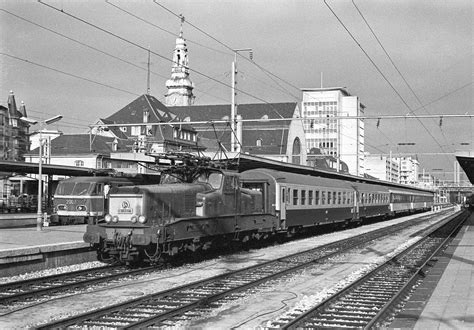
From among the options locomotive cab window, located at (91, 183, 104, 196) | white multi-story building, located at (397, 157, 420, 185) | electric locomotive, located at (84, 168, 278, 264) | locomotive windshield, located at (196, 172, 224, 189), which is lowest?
electric locomotive, located at (84, 168, 278, 264)

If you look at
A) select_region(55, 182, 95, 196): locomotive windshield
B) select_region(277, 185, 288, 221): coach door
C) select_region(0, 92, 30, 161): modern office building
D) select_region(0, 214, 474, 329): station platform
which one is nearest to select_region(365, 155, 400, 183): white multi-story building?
select_region(0, 92, 30, 161): modern office building

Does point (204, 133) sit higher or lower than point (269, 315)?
higher

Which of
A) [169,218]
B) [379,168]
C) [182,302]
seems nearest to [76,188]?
[169,218]

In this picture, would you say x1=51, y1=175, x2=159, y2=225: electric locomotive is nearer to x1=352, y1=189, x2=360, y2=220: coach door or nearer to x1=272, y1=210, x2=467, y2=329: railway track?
x1=352, y1=189, x2=360, y2=220: coach door

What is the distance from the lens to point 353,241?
24.7 m

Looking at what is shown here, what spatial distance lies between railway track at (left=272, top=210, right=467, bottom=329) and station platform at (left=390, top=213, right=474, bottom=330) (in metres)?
0.26

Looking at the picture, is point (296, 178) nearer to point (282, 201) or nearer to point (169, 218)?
point (282, 201)

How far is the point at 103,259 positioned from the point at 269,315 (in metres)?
7.49

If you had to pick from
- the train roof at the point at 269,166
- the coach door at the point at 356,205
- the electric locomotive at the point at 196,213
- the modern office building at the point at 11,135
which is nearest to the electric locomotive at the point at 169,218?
the electric locomotive at the point at 196,213

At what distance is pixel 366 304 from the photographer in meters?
10.7

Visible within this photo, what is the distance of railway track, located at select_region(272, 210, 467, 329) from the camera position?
901cm

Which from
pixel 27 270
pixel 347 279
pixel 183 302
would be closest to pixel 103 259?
pixel 27 270

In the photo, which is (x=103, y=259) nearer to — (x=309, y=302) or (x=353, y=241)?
(x=309, y=302)

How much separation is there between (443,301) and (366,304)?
4.57 feet
